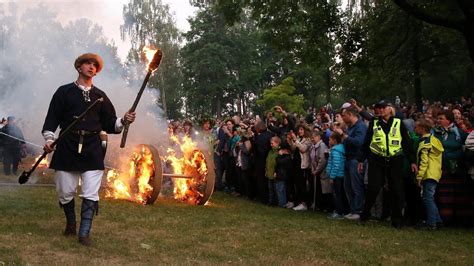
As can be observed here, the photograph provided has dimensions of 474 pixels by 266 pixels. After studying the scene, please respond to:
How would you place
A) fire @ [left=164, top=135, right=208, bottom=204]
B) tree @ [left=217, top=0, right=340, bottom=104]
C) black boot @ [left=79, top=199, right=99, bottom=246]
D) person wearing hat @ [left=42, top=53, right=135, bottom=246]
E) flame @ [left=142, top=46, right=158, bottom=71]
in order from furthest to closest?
tree @ [left=217, top=0, right=340, bottom=104] < fire @ [left=164, top=135, right=208, bottom=204] < flame @ [left=142, top=46, right=158, bottom=71] < person wearing hat @ [left=42, top=53, right=135, bottom=246] < black boot @ [left=79, top=199, right=99, bottom=246]

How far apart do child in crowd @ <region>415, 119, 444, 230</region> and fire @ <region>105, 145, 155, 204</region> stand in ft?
14.5

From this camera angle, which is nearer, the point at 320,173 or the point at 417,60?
the point at 320,173

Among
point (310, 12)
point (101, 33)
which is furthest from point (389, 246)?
point (101, 33)

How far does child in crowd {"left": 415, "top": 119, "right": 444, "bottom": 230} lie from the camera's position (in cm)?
793

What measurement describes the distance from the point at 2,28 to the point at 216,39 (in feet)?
130

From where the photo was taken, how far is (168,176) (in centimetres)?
965

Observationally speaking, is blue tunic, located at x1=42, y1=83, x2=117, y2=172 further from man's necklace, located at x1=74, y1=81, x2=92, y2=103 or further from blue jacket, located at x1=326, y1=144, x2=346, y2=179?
blue jacket, located at x1=326, y1=144, x2=346, y2=179

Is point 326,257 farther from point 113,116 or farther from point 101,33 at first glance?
point 101,33

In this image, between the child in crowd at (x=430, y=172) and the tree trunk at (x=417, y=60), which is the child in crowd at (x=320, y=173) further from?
the tree trunk at (x=417, y=60)

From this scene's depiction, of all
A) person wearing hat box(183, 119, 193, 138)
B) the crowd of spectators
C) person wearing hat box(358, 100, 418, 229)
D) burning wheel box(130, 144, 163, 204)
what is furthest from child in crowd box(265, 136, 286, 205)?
person wearing hat box(358, 100, 418, 229)

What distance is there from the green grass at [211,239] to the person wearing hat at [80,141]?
450 millimetres

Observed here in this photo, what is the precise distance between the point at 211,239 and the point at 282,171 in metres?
4.41

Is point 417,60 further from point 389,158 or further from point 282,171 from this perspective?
point 389,158

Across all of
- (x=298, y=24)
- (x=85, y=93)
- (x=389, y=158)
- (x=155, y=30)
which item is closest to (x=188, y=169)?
(x=389, y=158)
